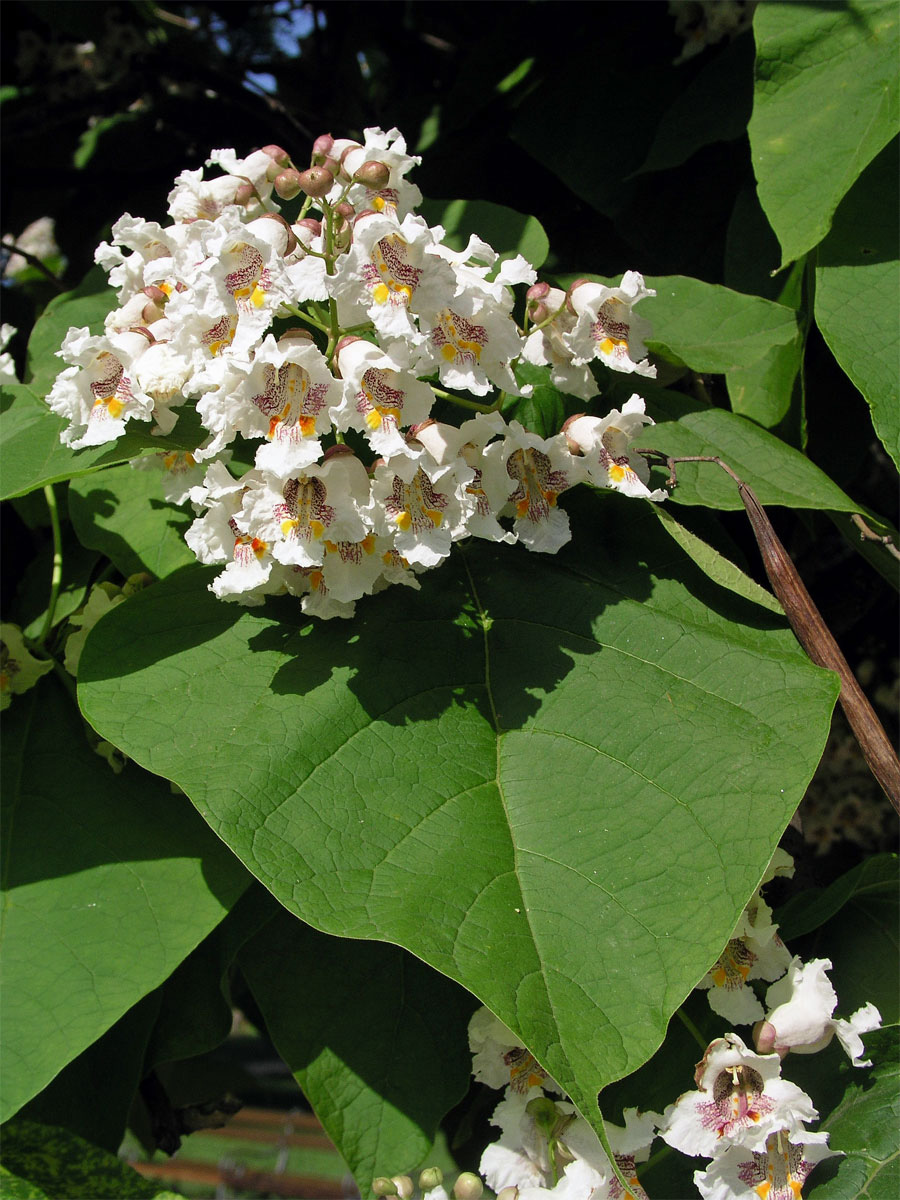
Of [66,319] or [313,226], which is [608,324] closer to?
[313,226]

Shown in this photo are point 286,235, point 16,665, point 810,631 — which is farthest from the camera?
point 16,665

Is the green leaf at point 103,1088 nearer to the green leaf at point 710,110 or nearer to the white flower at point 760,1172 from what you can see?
the white flower at point 760,1172

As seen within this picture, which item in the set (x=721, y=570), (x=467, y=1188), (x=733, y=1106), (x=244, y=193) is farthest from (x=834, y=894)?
(x=244, y=193)

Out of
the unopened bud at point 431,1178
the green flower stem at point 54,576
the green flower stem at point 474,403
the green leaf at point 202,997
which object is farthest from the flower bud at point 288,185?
the unopened bud at point 431,1178

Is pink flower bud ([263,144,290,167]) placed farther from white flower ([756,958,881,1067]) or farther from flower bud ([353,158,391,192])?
white flower ([756,958,881,1067])

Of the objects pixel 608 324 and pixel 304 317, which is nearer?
pixel 304 317

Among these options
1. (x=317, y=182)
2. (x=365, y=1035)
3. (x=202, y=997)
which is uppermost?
(x=317, y=182)
